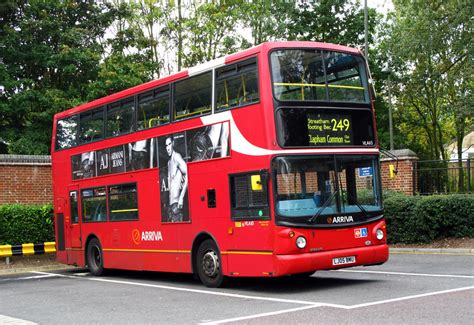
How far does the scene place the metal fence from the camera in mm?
22188

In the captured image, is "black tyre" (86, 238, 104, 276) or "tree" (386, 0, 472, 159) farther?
"tree" (386, 0, 472, 159)

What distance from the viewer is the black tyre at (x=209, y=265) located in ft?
41.1

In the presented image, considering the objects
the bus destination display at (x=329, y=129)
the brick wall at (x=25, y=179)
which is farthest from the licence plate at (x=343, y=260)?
the brick wall at (x=25, y=179)

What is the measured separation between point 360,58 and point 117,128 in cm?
644

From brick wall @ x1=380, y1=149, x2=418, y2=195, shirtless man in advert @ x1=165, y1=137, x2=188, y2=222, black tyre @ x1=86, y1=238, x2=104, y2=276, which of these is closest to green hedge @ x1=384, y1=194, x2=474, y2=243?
brick wall @ x1=380, y1=149, x2=418, y2=195

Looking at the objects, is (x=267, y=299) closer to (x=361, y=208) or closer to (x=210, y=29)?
(x=361, y=208)

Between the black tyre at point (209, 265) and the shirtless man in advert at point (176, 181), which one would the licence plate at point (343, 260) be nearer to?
the black tyre at point (209, 265)

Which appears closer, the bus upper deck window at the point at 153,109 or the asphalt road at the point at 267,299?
the asphalt road at the point at 267,299

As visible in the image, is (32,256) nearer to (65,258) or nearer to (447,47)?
(65,258)

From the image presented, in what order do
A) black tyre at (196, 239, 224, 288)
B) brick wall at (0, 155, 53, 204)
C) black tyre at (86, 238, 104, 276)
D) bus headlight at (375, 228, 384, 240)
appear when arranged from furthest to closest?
brick wall at (0, 155, 53, 204) < black tyre at (86, 238, 104, 276) < black tyre at (196, 239, 224, 288) < bus headlight at (375, 228, 384, 240)

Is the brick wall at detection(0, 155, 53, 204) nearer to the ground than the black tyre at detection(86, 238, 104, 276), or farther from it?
farther from it

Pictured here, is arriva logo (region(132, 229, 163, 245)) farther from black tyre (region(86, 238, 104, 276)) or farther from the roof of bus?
the roof of bus

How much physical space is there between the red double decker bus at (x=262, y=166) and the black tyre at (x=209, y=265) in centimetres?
2

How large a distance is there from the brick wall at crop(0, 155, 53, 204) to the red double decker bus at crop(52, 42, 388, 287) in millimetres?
7909
